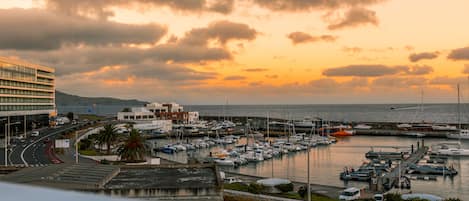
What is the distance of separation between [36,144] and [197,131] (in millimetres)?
45672

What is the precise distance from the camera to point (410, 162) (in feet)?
154

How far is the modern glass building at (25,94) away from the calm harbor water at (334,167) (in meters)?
22.2

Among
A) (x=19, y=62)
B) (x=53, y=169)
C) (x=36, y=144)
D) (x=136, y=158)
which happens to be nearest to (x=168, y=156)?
(x=36, y=144)

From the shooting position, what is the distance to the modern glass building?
60.5 meters

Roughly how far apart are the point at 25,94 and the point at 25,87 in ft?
3.43

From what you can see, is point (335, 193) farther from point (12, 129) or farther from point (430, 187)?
point (12, 129)

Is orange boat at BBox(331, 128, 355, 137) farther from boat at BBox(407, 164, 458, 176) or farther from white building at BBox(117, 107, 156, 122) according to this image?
boat at BBox(407, 164, 458, 176)

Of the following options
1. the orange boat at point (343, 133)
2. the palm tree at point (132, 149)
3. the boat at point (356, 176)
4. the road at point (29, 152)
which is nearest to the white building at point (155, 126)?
the orange boat at point (343, 133)

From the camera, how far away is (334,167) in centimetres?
4734

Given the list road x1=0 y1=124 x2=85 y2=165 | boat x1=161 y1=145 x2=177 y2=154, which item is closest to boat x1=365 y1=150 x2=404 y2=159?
boat x1=161 y1=145 x2=177 y2=154

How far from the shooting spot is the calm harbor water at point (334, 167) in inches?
1438

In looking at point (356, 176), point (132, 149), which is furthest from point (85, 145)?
point (356, 176)

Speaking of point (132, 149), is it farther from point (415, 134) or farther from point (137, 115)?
point (137, 115)

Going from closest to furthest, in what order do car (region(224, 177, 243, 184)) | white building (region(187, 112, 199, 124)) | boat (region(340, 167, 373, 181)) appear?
car (region(224, 177, 243, 184))
boat (region(340, 167, 373, 181))
white building (region(187, 112, 199, 124))
